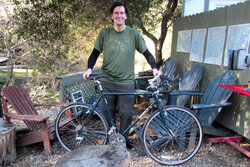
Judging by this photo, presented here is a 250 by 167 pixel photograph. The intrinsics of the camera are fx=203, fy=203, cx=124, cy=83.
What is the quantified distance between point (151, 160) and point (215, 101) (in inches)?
55.6

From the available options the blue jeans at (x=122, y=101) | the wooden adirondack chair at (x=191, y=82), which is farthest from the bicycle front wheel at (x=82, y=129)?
the wooden adirondack chair at (x=191, y=82)

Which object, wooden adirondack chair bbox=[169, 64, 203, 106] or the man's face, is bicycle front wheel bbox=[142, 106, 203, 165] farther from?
wooden adirondack chair bbox=[169, 64, 203, 106]

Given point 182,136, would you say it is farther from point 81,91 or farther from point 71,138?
point 81,91

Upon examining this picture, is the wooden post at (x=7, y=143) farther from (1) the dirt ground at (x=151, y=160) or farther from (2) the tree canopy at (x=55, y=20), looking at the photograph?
(2) the tree canopy at (x=55, y=20)

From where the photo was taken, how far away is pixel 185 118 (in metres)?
2.52

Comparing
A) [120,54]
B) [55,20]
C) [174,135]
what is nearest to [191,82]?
[174,135]

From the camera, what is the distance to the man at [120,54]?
2464 millimetres

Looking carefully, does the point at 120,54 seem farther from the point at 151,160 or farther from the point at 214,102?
the point at 214,102

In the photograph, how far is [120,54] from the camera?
2492 millimetres

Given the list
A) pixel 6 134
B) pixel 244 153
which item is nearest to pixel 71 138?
pixel 6 134

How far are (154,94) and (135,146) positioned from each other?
111cm

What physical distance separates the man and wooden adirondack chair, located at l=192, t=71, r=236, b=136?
1096mm

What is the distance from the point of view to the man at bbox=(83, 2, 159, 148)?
2464 mm

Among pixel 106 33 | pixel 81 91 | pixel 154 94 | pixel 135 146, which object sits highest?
pixel 106 33
